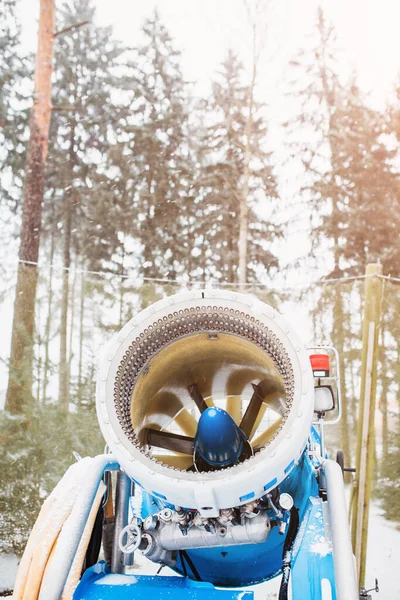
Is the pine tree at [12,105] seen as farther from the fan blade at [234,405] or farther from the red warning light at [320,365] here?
the red warning light at [320,365]

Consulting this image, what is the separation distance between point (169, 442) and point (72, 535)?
2.45ft

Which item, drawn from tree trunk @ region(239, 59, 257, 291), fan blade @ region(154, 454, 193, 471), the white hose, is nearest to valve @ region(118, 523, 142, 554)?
the white hose

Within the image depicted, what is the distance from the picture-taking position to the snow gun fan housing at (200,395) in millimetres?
1791

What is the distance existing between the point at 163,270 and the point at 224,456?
49.6 ft

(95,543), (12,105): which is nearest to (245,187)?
(12,105)

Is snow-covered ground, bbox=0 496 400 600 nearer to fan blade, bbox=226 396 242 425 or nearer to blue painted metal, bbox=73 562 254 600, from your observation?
fan blade, bbox=226 396 242 425

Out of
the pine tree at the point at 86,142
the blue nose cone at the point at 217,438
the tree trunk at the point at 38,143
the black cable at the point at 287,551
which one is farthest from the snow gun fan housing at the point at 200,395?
the pine tree at the point at 86,142

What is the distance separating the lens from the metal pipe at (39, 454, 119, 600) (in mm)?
1867

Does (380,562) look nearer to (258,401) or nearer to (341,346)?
(341,346)

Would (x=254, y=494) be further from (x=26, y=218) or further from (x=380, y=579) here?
(x=26, y=218)

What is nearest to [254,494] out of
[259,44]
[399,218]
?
[259,44]

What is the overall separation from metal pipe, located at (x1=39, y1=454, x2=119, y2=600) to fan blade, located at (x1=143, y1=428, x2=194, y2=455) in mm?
321

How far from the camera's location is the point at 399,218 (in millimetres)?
14633

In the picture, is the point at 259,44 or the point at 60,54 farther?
the point at 60,54
